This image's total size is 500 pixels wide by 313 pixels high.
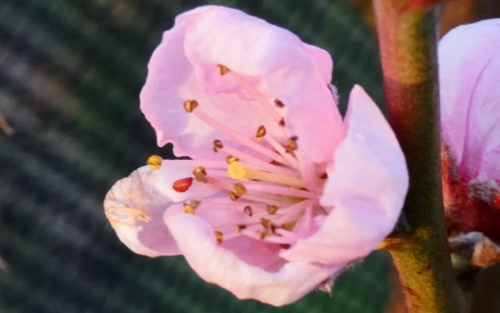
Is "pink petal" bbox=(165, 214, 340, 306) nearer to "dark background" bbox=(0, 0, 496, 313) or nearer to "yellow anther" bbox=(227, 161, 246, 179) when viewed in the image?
"yellow anther" bbox=(227, 161, 246, 179)

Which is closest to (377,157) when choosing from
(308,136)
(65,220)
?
(308,136)

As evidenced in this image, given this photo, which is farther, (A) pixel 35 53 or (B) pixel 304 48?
(A) pixel 35 53

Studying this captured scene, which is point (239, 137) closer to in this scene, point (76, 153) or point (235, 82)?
point (235, 82)

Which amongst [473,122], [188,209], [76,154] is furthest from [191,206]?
[76,154]

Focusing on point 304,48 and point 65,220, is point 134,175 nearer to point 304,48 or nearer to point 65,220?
point 304,48

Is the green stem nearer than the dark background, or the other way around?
the green stem

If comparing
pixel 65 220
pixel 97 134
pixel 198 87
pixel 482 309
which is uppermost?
pixel 198 87

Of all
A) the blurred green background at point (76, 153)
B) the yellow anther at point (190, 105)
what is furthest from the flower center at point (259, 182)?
the blurred green background at point (76, 153)

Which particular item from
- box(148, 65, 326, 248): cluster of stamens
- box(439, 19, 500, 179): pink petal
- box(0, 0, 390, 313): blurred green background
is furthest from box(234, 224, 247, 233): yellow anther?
box(0, 0, 390, 313): blurred green background
